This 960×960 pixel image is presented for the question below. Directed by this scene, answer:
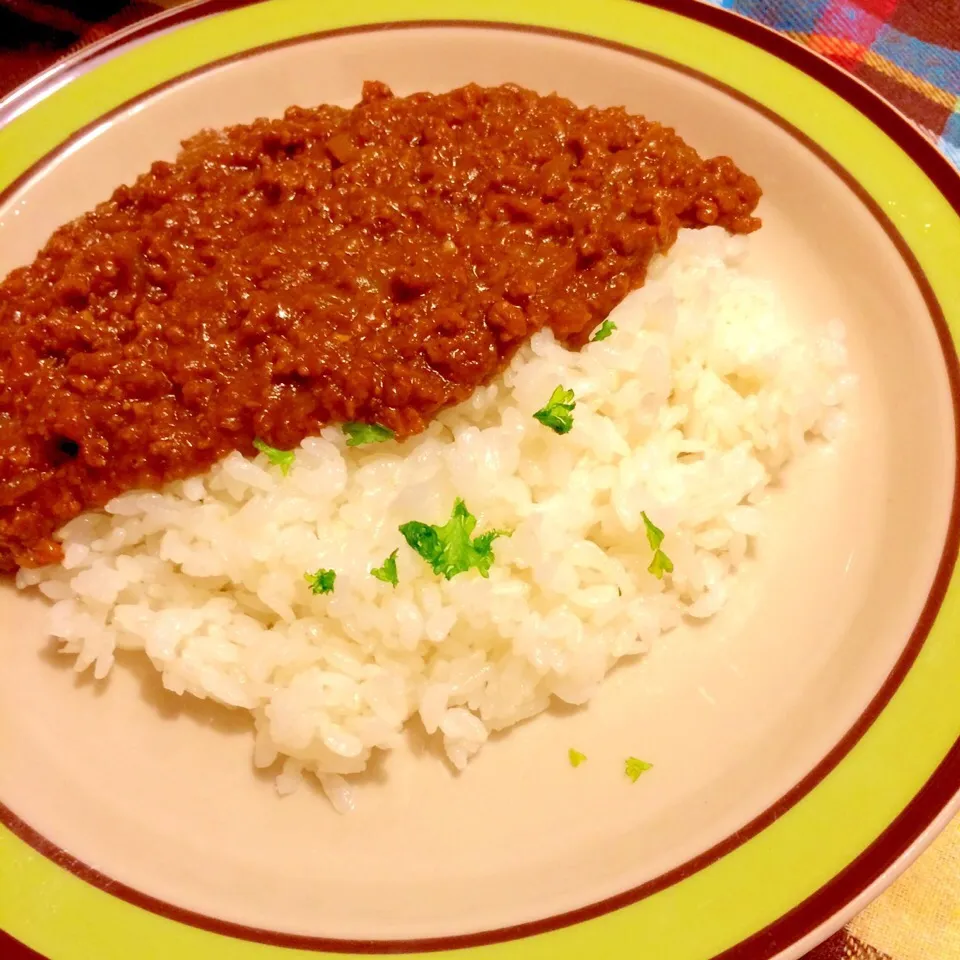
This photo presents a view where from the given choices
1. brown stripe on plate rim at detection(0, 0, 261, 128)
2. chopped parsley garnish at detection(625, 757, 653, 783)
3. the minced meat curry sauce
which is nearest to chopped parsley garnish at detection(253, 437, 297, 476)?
the minced meat curry sauce

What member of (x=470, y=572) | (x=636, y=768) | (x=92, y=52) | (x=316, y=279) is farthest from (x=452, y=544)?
(x=92, y=52)

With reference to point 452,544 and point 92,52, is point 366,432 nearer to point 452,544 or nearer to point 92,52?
point 452,544

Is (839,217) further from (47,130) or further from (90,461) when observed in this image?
(47,130)

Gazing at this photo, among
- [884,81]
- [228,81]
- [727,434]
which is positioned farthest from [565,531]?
[884,81]

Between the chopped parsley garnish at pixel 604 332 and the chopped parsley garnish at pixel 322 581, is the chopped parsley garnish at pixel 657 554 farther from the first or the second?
the chopped parsley garnish at pixel 322 581

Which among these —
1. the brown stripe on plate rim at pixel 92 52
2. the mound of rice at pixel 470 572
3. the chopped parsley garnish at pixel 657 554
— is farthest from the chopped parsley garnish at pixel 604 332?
the brown stripe on plate rim at pixel 92 52
